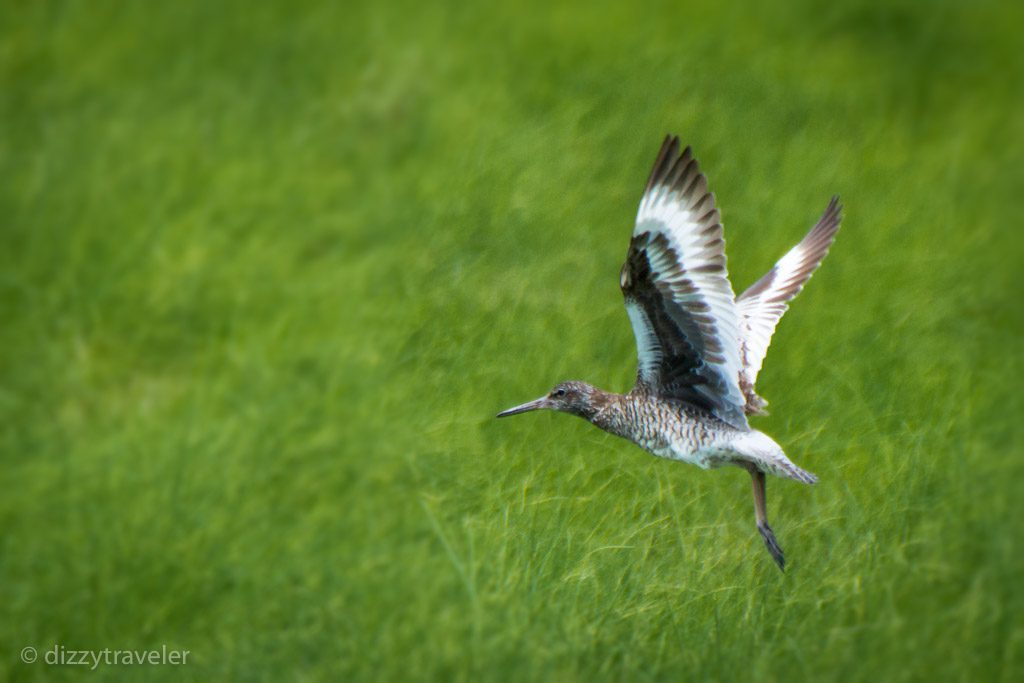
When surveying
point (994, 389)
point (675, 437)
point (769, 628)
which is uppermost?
point (994, 389)

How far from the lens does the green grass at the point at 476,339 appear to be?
4574 mm

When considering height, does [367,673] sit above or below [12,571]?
below

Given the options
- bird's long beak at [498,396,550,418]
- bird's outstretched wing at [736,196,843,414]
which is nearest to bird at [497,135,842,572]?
bird's long beak at [498,396,550,418]

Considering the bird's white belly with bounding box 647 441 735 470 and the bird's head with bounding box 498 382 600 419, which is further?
the bird's head with bounding box 498 382 600 419

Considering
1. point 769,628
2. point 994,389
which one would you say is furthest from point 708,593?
point 994,389

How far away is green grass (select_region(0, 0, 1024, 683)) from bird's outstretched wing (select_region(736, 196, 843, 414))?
1.03 ft

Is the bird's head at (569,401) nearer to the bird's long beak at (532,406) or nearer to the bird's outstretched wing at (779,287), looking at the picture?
the bird's long beak at (532,406)

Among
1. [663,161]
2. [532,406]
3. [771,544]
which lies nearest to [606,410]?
[532,406]

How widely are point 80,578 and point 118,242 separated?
2356mm

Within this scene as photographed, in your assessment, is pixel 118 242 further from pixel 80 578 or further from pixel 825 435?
pixel 825 435

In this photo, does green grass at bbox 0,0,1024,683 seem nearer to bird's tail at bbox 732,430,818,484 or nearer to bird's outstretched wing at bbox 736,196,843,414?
bird's outstretched wing at bbox 736,196,843,414

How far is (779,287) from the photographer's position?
4.60 meters

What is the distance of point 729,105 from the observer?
212 inches

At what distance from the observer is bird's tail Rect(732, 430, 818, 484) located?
12.0ft
